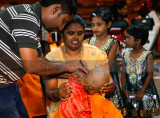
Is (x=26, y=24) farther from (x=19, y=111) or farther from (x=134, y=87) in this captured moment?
(x=134, y=87)

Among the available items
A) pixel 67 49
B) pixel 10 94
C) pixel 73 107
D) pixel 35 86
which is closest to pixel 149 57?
pixel 67 49

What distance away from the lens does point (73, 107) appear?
1.84 meters

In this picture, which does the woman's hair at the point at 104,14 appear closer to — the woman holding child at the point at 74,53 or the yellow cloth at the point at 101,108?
the woman holding child at the point at 74,53

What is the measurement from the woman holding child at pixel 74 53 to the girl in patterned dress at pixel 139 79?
969 millimetres

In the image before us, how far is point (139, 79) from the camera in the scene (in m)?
2.91

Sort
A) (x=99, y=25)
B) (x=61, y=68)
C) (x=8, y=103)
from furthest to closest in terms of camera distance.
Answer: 1. (x=99, y=25)
2. (x=8, y=103)
3. (x=61, y=68)

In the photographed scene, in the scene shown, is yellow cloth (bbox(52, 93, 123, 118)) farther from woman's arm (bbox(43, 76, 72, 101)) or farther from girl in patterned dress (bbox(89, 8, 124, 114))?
girl in patterned dress (bbox(89, 8, 124, 114))

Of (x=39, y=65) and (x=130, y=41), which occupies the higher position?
(x=39, y=65)

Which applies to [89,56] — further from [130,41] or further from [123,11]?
[123,11]

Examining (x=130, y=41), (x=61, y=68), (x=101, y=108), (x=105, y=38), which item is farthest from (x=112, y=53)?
(x=61, y=68)

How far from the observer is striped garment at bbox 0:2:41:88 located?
1.40 m

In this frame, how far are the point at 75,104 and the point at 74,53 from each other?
59 cm

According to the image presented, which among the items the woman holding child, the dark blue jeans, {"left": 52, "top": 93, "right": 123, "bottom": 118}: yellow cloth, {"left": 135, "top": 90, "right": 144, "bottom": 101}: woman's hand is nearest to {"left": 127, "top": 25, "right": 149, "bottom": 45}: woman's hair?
{"left": 135, "top": 90, "right": 144, "bottom": 101}: woman's hand

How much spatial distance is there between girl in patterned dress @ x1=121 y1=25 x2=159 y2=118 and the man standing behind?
4.79 feet
